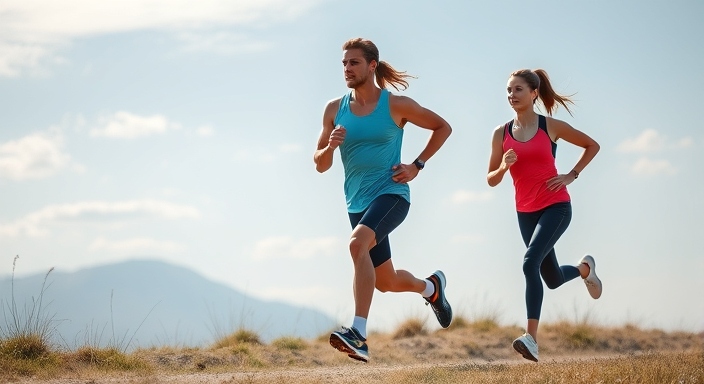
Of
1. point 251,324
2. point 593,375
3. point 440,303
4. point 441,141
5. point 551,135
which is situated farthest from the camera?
point 251,324

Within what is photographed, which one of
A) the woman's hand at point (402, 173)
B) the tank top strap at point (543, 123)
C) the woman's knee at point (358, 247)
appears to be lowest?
the woman's knee at point (358, 247)

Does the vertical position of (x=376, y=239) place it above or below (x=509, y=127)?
below

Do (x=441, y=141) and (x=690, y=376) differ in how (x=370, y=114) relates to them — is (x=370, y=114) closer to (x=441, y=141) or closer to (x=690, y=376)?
(x=441, y=141)

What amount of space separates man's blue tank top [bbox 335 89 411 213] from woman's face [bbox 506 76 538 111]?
5.20 feet

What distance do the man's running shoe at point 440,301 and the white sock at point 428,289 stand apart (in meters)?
0.04

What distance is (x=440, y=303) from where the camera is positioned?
9.48m

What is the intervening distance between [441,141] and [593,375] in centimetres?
228

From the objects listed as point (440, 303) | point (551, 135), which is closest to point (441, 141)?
point (551, 135)

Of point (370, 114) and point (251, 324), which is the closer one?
point (370, 114)

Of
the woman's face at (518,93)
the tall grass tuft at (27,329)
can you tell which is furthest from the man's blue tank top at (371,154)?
the tall grass tuft at (27,329)

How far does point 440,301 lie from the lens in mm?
9469

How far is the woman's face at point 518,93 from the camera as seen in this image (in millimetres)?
8789

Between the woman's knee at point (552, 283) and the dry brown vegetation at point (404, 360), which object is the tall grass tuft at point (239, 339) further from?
the woman's knee at point (552, 283)

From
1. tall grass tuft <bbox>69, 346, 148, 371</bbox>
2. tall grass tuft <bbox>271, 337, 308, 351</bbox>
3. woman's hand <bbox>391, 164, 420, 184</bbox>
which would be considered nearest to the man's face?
woman's hand <bbox>391, 164, 420, 184</bbox>
